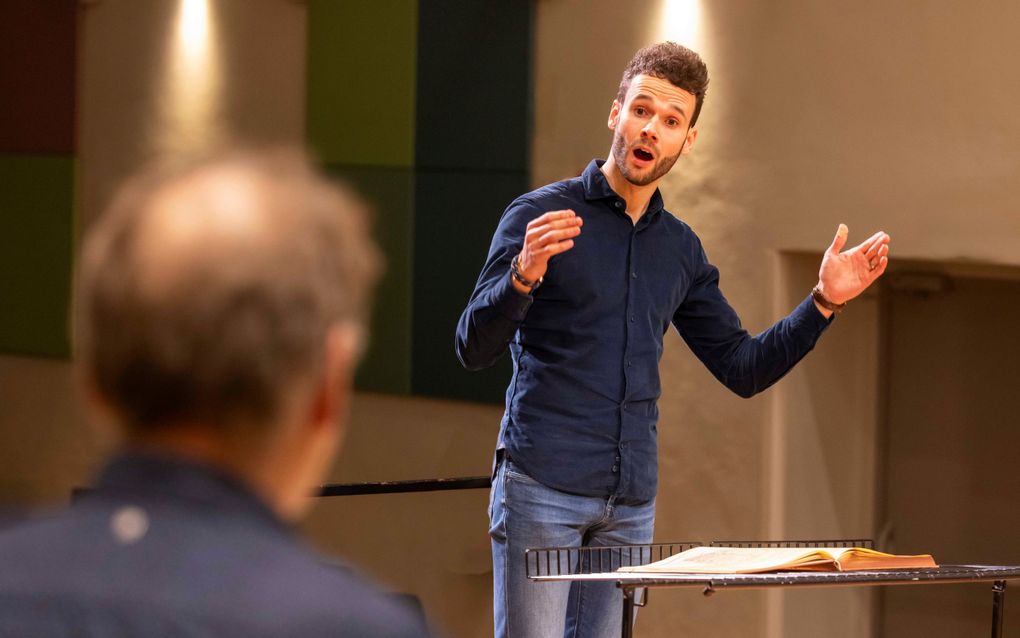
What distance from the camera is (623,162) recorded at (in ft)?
8.45

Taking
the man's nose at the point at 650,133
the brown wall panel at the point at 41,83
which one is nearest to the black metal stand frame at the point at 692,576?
the man's nose at the point at 650,133

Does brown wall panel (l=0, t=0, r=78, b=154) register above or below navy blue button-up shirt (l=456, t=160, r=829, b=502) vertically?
above

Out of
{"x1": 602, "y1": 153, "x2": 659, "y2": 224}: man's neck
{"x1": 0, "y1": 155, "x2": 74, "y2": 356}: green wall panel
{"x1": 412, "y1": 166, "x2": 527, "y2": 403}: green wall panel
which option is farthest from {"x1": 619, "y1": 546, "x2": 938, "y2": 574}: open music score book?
{"x1": 0, "y1": 155, "x2": 74, "y2": 356}: green wall panel

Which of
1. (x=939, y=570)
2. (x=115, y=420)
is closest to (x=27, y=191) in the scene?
(x=939, y=570)

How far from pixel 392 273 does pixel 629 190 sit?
8.77 feet

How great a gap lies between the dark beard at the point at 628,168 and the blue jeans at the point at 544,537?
576 millimetres

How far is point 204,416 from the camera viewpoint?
687 millimetres

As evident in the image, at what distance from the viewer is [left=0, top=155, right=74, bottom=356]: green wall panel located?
20.6ft

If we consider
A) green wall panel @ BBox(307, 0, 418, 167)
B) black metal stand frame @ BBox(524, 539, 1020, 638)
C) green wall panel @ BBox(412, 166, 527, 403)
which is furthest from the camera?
green wall panel @ BBox(307, 0, 418, 167)

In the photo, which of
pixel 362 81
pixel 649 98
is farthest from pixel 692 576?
pixel 362 81

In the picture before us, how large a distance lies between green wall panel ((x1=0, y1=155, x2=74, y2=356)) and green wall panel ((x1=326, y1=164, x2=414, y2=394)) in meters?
1.73

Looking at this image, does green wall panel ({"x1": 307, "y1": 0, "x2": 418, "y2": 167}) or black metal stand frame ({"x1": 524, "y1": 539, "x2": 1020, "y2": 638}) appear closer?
black metal stand frame ({"x1": 524, "y1": 539, "x2": 1020, "y2": 638})

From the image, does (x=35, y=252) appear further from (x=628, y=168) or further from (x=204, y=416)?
(x=204, y=416)

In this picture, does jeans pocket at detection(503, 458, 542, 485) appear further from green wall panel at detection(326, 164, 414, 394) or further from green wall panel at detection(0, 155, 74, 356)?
green wall panel at detection(0, 155, 74, 356)
